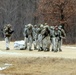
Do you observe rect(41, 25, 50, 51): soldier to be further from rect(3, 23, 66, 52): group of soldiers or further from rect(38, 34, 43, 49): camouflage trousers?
rect(38, 34, 43, 49): camouflage trousers

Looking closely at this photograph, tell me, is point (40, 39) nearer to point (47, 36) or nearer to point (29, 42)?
point (29, 42)

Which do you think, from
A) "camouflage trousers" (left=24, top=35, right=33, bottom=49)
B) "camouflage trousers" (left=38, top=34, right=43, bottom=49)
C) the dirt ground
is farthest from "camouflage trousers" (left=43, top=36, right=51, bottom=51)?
the dirt ground

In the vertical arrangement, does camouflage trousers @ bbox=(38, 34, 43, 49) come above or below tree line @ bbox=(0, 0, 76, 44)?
below

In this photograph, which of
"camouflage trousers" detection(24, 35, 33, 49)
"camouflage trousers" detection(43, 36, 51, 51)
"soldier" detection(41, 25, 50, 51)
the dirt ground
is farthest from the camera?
"camouflage trousers" detection(24, 35, 33, 49)

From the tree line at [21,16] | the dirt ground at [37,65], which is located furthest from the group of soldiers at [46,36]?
the tree line at [21,16]

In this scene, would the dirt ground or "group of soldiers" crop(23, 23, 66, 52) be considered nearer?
the dirt ground

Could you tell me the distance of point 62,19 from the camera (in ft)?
191

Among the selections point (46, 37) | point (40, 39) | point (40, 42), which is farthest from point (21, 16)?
point (46, 37)

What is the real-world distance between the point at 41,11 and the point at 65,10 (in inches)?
156

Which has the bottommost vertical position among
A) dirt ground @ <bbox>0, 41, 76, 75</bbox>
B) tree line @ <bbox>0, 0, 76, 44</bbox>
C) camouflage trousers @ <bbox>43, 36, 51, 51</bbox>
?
dirt ground @ <bbox>0, 41, 76, 75</bbox>

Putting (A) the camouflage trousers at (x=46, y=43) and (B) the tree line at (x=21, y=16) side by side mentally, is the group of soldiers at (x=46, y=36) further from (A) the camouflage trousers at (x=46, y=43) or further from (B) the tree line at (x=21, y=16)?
(B) the tree line at (x=21, y=16)

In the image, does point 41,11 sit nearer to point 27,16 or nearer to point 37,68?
point 27,16

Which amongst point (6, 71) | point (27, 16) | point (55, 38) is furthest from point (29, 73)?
point (27, 16)

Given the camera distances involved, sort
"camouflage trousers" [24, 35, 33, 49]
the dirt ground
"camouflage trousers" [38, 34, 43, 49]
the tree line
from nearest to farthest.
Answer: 1. the dirt ground
2. "camouflage trousers" [38, 34, 43, 49]
3. "camouflage trousers" [24, 35, 33, 49]
4. the tree line
